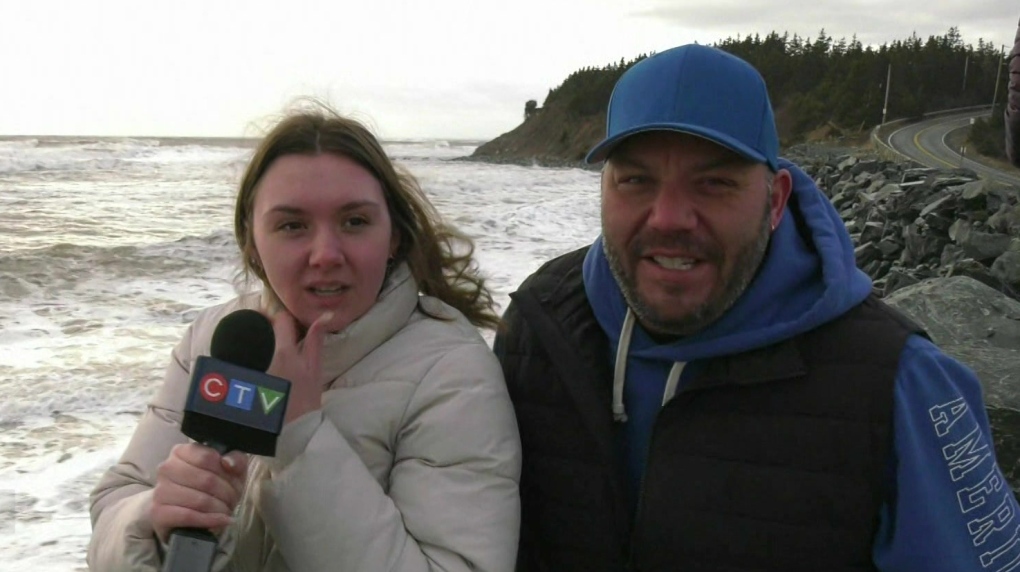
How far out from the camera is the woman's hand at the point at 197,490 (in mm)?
1448

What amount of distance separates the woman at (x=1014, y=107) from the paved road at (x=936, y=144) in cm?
2176

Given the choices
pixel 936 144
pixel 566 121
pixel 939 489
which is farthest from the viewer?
pixel 566 121

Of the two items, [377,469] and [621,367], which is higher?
[621,367]

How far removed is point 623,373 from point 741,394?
0.94 ft

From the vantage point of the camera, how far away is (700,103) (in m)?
1.93

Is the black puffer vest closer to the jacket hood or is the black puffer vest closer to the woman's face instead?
the jacket hood

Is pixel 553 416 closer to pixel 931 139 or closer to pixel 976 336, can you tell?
pixel 976 336

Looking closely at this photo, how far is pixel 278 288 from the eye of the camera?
81.9 inches

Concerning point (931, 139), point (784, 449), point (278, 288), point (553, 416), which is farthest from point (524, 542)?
point (931, 139)

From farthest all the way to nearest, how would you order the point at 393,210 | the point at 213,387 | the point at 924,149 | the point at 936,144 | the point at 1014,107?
the point at 936,144 → the point at 924,149 → the point at 1014,107 → the point at 393,210 → the point at 213,387

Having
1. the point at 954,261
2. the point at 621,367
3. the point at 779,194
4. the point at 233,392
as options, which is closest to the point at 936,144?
the point at 954,261

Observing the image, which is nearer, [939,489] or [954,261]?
[939,489]

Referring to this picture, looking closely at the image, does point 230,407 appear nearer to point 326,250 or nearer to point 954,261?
point 326,250

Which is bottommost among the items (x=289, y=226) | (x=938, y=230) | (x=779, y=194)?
(x=938, y=230)
